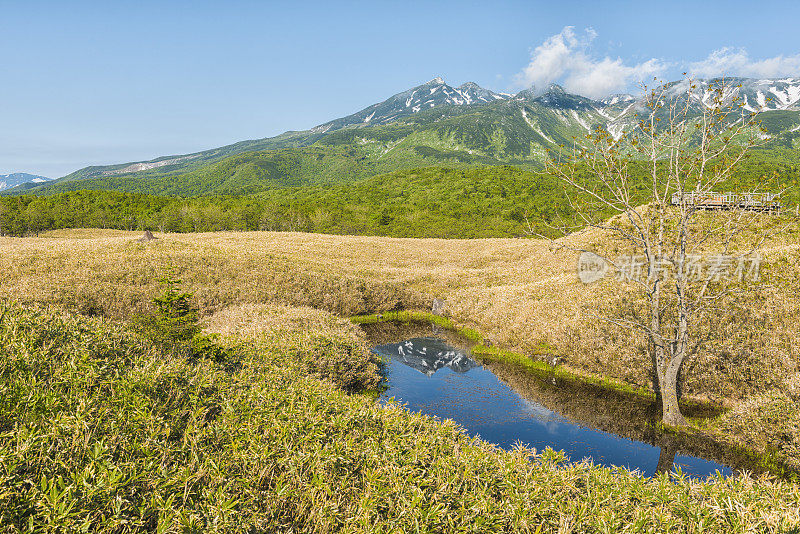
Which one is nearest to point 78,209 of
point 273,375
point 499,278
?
point 499,278

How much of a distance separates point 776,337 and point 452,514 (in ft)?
61.3

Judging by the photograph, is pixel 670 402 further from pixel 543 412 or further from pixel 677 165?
pixel 677 165

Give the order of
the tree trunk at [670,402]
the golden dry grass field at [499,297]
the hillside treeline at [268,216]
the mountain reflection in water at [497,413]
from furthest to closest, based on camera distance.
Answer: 1. the hillside treeline at [268,216]
2. the golden dry grass field at [499,297]
3. the tree trunk at [670,402]
4. the mountain reflection in water at [497,413]

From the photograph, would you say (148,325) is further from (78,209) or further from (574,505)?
(78,209)

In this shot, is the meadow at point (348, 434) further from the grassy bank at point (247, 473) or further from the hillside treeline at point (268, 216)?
the hillside treeline at point (268, 216)

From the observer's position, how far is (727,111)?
12.9m

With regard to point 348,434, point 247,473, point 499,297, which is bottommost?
point 499,297

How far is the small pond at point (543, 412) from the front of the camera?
43.5ft

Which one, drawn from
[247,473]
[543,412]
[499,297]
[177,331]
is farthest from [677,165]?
[177,331]

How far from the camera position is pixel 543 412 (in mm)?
16562

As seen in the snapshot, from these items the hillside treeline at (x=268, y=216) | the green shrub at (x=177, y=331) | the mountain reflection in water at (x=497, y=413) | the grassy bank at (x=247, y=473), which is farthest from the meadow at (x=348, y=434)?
the hillside treeline at (x=268, y=216)

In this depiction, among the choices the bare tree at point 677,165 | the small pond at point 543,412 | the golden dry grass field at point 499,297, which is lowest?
the small pond at point 543,412

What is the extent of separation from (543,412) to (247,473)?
1362 centimetres

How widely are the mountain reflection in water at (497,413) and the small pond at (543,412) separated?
0.10ft
